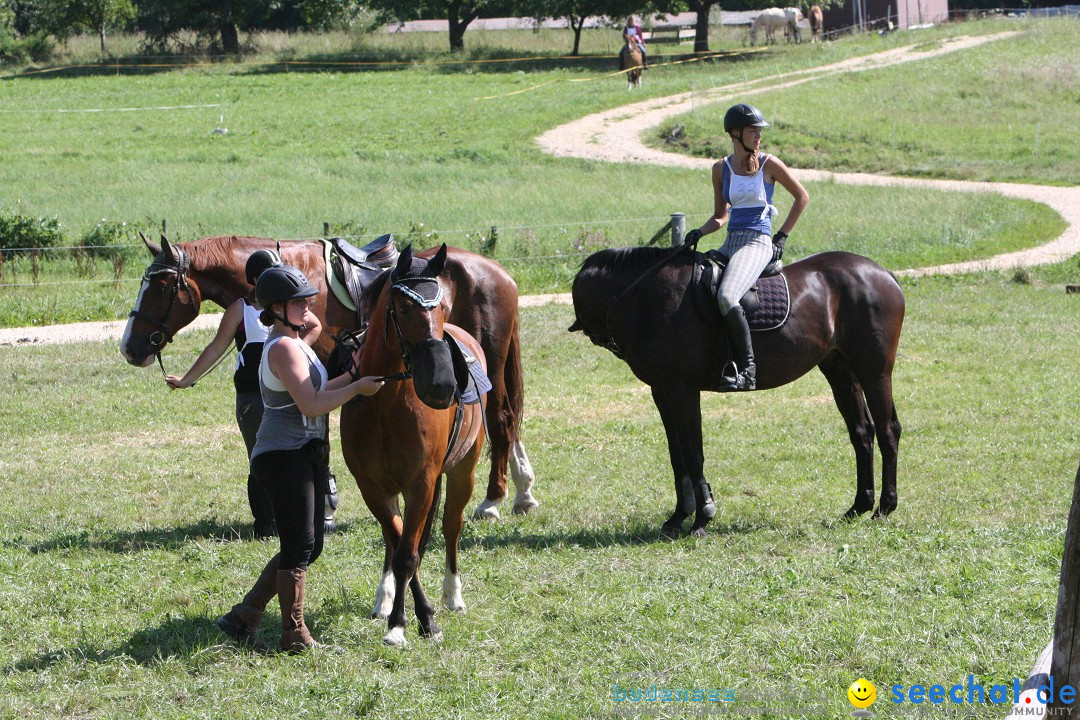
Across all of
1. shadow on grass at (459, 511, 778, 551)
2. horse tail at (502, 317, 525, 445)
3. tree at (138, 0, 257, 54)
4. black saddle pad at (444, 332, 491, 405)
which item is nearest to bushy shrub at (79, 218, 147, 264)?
horse tail at (502, 317, 525, 445)

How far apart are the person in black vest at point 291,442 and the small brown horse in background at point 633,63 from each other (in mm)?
38807

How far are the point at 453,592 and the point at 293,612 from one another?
40.1 inches

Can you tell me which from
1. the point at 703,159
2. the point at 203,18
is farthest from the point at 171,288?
the point at 203,18

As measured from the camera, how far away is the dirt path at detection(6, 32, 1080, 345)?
52.3 feet

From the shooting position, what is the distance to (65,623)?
20.5 feet

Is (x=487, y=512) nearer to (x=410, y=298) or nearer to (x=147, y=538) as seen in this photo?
(x=147, y=538)

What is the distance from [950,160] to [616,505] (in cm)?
2698

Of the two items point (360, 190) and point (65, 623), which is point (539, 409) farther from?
point (360, 190)

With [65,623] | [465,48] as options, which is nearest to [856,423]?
[65,623]

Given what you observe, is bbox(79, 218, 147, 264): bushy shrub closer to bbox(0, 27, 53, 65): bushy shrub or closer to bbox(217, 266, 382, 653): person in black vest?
bbox(217, 266, 382, 653): person in black vest

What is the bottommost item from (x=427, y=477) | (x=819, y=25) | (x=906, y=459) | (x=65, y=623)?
(x=906, y=459)

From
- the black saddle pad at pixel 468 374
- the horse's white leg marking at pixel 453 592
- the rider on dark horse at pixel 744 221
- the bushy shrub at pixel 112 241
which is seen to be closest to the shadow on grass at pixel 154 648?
the horse's white leg marking at pixel 453 592

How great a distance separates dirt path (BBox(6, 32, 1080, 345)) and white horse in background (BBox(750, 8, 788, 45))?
7829 millimetres

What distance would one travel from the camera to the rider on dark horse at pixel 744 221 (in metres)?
7.73
